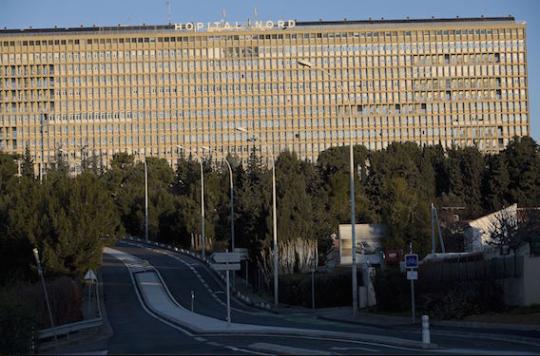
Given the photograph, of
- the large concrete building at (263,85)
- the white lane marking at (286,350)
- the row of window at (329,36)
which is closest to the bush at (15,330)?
the white lane marking at (286,350)

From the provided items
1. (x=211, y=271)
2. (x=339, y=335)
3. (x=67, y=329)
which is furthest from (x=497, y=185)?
(x=339, y=335)

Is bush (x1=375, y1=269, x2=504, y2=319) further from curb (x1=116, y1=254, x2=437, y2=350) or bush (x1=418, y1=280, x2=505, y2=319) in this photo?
curb (x1=116, y1=254, x2=437, y2=350)

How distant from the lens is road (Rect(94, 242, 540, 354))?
89.7 feet

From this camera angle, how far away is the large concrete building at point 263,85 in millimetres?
176625

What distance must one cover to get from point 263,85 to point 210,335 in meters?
145

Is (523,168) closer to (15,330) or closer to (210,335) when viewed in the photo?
(210,335)

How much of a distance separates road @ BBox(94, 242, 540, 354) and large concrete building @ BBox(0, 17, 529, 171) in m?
82.6

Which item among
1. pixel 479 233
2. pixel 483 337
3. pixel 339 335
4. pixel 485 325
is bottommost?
pixel 485 325

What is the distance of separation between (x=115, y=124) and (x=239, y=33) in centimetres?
2805

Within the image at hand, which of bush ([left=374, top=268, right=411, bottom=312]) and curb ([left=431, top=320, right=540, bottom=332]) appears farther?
bush ([left=374, top=268, right=411, bottom=312])

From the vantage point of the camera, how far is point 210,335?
36125 millimetres

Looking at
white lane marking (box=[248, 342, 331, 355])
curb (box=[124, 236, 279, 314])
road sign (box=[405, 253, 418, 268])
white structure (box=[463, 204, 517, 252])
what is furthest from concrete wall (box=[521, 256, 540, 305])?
white structure (box=[463, 204, 517, 252])

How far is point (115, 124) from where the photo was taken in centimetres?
18150

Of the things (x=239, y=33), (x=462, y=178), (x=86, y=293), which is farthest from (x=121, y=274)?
(x=239, y=33)
